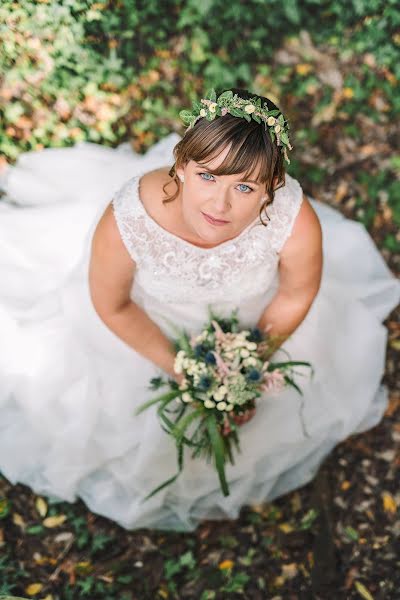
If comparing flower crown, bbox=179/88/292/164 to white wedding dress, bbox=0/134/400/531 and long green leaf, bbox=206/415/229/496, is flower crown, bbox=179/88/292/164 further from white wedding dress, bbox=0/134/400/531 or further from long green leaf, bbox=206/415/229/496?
long green leaf, bbox=206/415/229/496

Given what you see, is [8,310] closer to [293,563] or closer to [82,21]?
[82,21]

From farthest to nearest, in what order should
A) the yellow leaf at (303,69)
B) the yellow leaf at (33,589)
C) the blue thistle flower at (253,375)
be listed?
the yellow leaf at (303,69) < the yellow leaf at (33,589) < the blue thistle flower at (253,375)

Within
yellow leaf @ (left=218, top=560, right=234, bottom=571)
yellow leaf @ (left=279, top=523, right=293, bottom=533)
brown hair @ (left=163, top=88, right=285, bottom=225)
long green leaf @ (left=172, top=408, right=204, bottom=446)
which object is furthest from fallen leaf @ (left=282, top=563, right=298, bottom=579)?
brown hair @ (left=163, top=88, right=285, bottom=225)

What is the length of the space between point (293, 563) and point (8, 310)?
6.93 ft

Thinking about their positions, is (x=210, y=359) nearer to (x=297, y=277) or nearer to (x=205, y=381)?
(x=205, y=381)

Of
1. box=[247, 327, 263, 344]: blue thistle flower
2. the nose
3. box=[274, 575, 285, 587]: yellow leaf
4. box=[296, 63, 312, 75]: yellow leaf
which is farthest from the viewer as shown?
box=[296, 63, 312, 75]: yellow leaf

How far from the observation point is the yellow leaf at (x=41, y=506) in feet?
10.4

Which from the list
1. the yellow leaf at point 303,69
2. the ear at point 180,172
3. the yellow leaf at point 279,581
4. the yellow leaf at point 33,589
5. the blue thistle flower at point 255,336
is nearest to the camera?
the ear at point 180,172

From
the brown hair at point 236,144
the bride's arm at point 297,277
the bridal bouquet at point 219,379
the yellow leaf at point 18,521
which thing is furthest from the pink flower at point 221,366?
the yellow leaf at point 18,521

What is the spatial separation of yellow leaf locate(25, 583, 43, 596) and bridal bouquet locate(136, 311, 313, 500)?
110cm

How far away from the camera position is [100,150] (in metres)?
3.67

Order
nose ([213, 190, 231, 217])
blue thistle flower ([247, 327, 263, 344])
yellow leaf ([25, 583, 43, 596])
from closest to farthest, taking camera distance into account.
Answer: nose ([213, 190, 231, 217]) → blue thistle flower ([247, 327, 263, 344]) → yellow leaf ([25, 583, 43, 596])

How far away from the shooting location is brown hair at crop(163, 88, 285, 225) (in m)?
1.94

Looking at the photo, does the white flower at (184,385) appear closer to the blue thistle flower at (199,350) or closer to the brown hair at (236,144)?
the blue thistle flower at (199,350)
